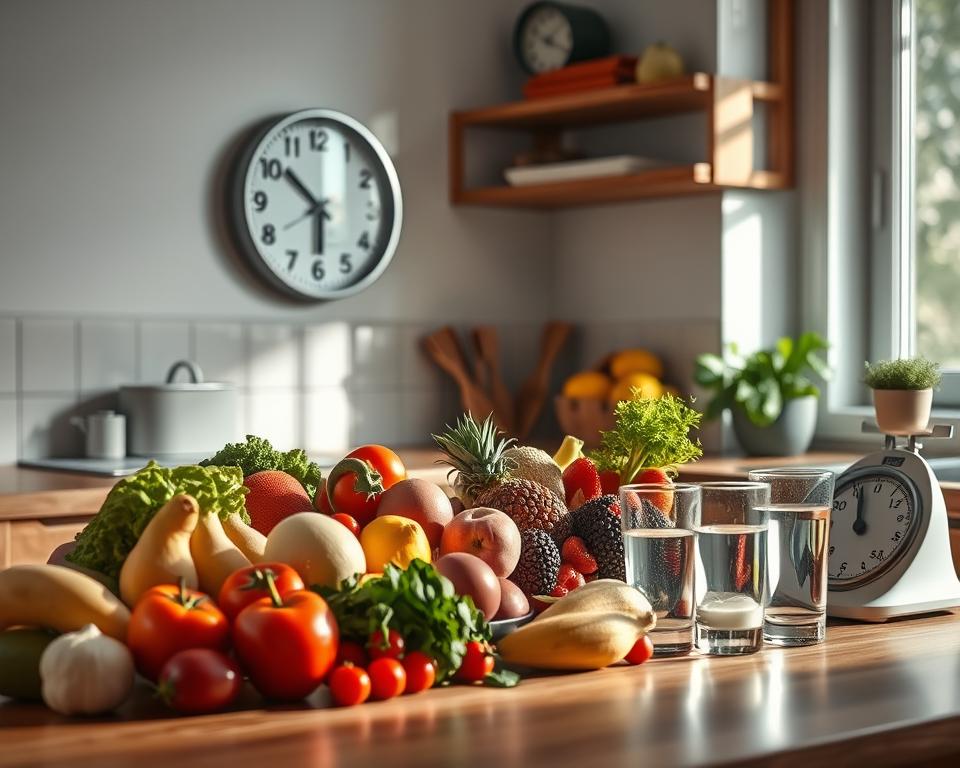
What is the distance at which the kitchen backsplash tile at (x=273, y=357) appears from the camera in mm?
3461

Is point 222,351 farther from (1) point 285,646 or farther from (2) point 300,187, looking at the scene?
(1) point 285,646

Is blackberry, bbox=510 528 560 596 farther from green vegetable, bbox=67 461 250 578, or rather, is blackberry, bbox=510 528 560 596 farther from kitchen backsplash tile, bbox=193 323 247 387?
kitchen backsplash tile, bbox=193 323 247 387

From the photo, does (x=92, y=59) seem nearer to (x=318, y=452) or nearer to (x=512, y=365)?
(x=318, y=452)

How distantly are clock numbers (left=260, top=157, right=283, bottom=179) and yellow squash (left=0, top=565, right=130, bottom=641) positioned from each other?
2334mm

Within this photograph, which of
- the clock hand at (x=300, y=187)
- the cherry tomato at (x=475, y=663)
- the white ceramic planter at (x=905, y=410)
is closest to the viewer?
the cherry tomato at (x=475, y=663)

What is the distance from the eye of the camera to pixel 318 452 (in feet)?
11.6

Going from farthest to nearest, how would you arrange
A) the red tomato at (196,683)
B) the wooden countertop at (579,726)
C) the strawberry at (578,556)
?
1. the strawberry at (578,556)
2. the red tomato at (196,683)
3. the wooden countertop at (579,726)

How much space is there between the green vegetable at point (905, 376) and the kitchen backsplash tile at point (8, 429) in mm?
2035

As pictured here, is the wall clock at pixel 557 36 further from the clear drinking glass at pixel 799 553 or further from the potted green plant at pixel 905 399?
the clear drinking glass at pixel 799 553

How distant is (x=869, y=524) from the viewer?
5.08 feet

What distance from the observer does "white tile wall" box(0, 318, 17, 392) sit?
305cm

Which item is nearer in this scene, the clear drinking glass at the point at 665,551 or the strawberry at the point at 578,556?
the clear drinking glass at the point at 665,551

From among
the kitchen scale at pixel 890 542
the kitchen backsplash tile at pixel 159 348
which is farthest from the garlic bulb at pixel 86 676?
the kitchen backsplash tile at pixel 159 348

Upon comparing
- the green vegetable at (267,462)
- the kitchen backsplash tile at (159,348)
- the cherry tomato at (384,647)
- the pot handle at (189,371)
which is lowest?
the cherry tomato at (384,647)
